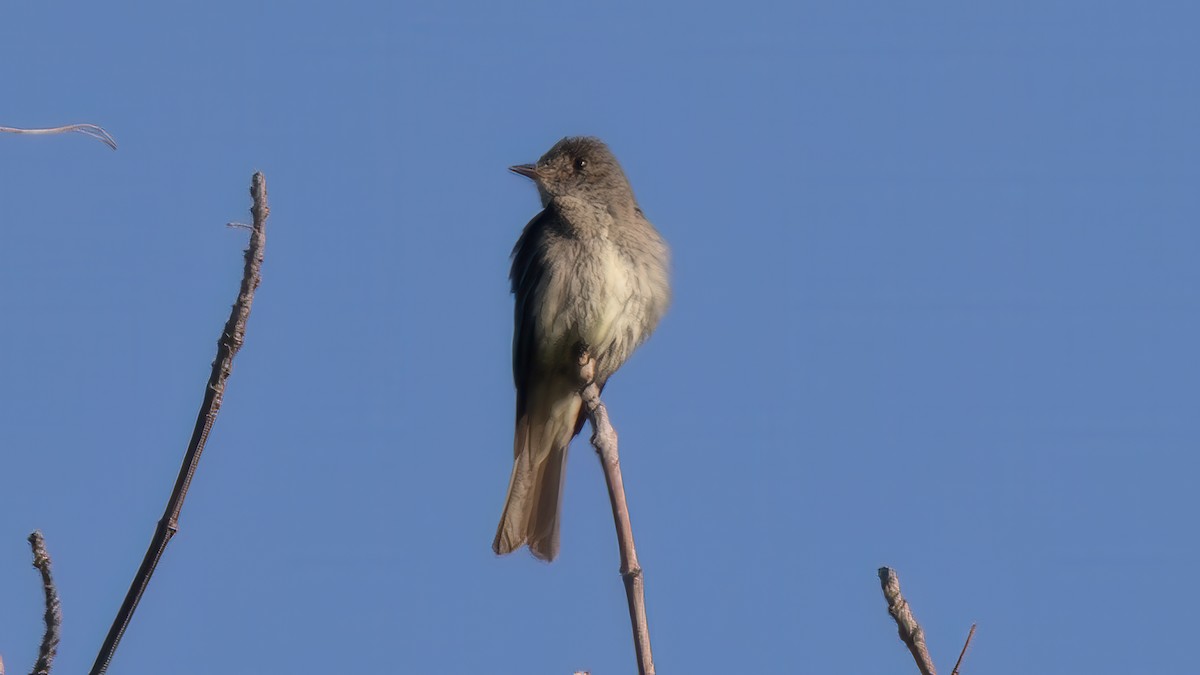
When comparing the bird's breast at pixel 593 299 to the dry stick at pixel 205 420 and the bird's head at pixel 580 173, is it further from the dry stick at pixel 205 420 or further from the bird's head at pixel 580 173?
the dry stick at pixel 205 420

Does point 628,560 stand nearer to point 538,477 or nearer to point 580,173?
point 538,477

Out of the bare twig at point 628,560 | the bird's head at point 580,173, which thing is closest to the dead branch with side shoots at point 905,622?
the bare twig at point 628,560

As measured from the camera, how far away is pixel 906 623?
2715 mm

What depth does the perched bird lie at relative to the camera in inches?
296

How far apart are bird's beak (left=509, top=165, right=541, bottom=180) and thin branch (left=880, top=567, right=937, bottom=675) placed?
5.89m

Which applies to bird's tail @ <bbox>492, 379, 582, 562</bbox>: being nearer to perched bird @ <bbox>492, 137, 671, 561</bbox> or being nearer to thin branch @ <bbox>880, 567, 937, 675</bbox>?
perched bird @ <bbox>492, 137, 671, 561</bbox>

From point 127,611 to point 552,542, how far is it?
216 inches

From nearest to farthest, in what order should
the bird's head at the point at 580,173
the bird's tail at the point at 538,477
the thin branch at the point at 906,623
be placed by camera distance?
the thin branch at the point at 906,623
the bird's tail at the point at 538,477
the bird's head at the point at 580,173

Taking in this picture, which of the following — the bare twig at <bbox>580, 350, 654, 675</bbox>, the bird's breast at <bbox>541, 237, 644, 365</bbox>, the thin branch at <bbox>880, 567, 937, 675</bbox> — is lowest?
the thin branch at <bbox>880, 567, 937, 675</bbox>

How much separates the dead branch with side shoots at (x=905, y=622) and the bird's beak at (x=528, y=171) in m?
5.88

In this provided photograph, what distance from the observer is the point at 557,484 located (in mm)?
8125

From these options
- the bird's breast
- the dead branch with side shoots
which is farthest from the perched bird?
the dead branch with side shoots

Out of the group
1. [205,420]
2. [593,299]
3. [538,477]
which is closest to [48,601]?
[205,420]

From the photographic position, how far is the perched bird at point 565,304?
7.52 m
